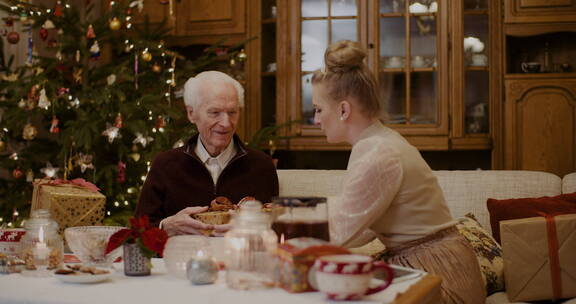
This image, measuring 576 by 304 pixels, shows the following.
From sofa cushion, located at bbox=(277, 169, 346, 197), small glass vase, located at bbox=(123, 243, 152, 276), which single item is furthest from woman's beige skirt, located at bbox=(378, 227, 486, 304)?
sofa cushion, located at bbox=(277, 169, 346, 197)

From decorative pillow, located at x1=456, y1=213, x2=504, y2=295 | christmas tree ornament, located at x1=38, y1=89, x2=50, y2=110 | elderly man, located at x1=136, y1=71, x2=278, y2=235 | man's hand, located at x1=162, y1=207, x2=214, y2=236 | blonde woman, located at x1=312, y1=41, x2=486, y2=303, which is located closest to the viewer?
blonde woman, located at x1=312, y1=41, x2=486, y2=303

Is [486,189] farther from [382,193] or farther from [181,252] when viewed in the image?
[181,252]

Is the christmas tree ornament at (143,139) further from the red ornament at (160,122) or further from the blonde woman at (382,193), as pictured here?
the blonde woman at (382,193)

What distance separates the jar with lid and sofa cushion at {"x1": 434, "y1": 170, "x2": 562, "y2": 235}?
1.58 meters

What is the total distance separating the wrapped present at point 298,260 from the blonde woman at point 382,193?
0.36 m

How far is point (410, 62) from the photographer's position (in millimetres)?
4250

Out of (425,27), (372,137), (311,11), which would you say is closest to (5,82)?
(311,11)

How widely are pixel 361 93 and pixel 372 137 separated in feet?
0.45

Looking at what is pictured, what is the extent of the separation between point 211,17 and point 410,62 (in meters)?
1.33

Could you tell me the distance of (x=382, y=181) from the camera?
1554 mm

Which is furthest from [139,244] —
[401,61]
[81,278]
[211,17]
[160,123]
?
[211,17]

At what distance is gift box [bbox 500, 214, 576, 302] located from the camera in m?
2.14

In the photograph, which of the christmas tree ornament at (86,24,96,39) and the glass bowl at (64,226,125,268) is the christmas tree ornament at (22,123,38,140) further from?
the glass bowl at (64,226,125,268)

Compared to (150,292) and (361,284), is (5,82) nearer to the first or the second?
(150,292)
